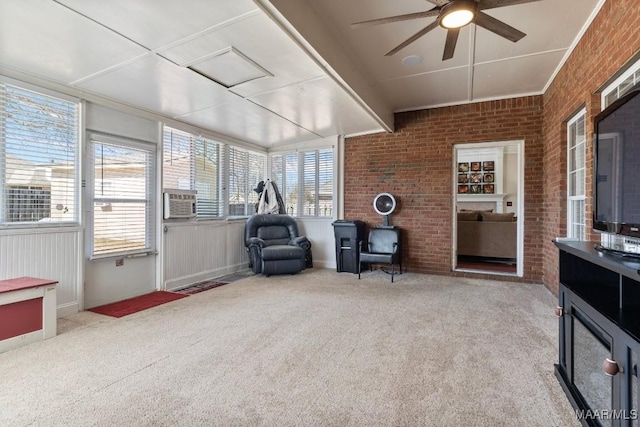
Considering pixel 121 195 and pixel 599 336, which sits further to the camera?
pixel 121 195

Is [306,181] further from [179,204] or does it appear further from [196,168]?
[179,204]

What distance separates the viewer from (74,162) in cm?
333

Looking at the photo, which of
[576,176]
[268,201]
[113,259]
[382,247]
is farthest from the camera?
[268,201]

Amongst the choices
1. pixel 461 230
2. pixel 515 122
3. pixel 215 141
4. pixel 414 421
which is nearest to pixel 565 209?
pixel 515 122

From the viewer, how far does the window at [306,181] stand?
5965mm

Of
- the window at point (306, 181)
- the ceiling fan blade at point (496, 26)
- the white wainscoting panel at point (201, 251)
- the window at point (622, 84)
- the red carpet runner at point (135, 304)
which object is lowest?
the red carpet runner at point (135, 304)

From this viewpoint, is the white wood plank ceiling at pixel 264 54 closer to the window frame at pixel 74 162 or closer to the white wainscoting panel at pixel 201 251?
the window frame at pixel 74 162

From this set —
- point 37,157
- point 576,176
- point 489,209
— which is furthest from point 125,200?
point 489,209

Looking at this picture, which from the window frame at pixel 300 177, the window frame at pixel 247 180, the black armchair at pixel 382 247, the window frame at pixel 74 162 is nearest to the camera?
the window frame at pixel 74 162

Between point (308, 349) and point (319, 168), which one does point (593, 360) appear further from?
point (319, 168)

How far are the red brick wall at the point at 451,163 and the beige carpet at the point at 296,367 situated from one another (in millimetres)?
1418

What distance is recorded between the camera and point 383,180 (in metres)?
5.50

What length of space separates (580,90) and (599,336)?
276cm

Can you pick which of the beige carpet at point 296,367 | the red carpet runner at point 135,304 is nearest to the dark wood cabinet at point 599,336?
the beige carpet at point 296,367
